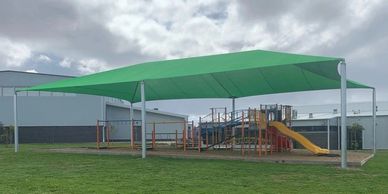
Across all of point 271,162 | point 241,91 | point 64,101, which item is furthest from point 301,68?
point 64,101

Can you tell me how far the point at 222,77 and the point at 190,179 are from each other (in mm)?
9696

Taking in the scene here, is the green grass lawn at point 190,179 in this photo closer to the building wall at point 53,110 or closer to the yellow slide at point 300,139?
the yellow slide at point 300,139

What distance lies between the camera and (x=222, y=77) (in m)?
20.3

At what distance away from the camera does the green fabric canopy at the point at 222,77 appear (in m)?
15.9

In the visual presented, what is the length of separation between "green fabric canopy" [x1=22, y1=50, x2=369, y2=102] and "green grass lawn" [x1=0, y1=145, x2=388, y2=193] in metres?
3.40

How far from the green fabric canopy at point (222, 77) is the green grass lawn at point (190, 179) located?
3.40 metres

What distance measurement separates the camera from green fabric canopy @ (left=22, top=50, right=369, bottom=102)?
15947 millimetres

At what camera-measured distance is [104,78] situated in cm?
2022

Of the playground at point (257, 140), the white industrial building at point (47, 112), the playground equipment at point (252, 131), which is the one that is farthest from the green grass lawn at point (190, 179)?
the white industrial building at point (47, 112)

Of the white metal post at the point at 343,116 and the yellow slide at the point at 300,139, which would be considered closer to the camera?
the white metal post at the point at 343,116

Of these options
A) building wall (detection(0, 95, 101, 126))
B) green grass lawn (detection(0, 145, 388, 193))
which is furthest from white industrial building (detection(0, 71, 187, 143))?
green grass lawn (detection(0, 145, 388, 193))

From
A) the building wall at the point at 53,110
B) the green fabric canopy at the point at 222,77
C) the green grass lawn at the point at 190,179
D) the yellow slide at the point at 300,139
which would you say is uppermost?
the green fabric canopy at the point at 222,77

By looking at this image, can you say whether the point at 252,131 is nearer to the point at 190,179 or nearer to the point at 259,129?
the point at 259,129

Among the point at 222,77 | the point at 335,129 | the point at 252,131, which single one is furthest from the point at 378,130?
the point at 222,77
